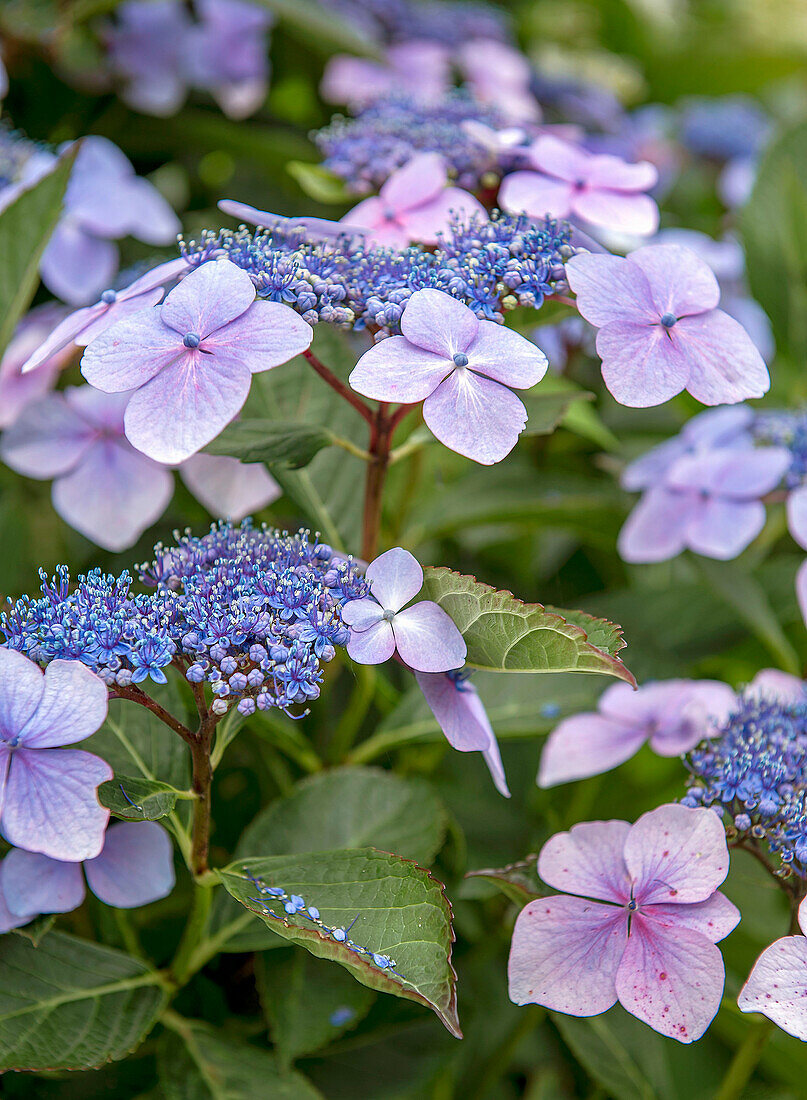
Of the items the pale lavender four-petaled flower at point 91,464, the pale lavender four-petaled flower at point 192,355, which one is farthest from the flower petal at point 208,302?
the pale lavender four-petaled flower at point 91,464

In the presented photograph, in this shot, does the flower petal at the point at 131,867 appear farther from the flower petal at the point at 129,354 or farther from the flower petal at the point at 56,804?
the flower petal at the point at 129,354

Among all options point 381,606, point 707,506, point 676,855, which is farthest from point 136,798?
point 707,506

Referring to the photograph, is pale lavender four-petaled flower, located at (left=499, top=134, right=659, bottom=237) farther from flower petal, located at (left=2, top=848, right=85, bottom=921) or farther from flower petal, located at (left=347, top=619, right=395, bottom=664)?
flower petal, located at (left=2, top=848, right=85, bottom=921)

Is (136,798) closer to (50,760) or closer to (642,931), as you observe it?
(50,760)

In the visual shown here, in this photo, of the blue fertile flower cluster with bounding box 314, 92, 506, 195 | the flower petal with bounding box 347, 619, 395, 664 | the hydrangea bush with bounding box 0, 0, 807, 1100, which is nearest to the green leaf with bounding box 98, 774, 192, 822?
the hydrangea bush with bounding box 0, 0, 807, 1100

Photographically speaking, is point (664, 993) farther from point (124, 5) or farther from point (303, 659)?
point (124, 5)
